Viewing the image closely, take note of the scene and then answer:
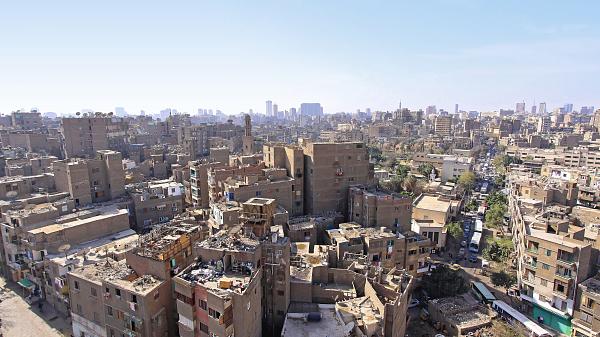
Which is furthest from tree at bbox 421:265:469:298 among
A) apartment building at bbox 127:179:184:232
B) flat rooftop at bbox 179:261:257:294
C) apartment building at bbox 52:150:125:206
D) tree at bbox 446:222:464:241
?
apartment building at bbox 52:150:125:206

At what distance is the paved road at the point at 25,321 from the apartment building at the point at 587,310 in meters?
44.1

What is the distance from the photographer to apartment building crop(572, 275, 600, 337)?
30.0 meters

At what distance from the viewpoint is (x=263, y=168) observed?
155 feet

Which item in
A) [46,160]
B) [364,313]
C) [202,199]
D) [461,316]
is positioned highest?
[46,160]

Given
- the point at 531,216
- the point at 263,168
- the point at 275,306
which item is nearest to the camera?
the point at 275,306

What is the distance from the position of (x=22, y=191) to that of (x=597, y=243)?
214 feet

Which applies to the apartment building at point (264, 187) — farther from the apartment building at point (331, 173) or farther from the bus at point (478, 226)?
the bus at point (478, 226)

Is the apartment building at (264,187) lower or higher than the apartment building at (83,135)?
lower

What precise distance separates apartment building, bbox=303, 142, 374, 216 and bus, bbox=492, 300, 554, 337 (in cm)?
1951

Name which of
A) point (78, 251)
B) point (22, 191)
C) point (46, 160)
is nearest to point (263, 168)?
point (78, 251)

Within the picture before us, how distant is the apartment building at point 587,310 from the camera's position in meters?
30.0

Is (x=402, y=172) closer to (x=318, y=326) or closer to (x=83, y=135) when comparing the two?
(x=318, y=326)

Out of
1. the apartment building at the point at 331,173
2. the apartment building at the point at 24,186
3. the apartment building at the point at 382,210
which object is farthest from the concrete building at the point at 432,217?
the apartment building at the point at 24,186

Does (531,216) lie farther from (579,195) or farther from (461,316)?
(579,195)
